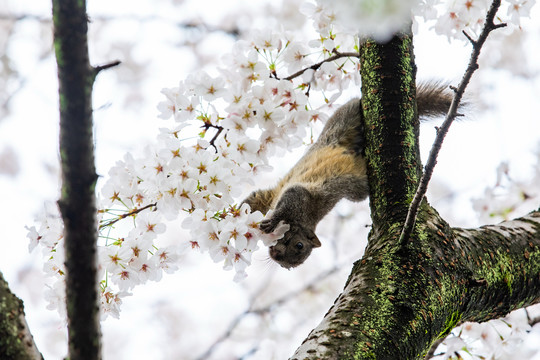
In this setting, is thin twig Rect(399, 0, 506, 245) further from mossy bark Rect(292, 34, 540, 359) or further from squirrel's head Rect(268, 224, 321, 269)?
squirrel's head Rect(268, 224, 321, 269)

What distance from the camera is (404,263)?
5.95ft

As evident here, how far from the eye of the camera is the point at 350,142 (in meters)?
3.53

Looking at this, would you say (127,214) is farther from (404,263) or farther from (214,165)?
(404,263)

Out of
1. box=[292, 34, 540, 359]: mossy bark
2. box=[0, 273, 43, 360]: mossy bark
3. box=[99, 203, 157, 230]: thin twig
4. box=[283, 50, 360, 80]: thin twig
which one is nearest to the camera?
box=[0, 273, 43, 360]: mossy bark

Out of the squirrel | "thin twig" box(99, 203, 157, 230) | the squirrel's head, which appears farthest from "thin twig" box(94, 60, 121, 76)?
the squirrel's head

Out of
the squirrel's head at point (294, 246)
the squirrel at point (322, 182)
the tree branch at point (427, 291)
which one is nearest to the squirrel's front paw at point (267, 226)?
the squirrel at point (322, 182)

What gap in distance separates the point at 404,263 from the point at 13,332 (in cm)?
121

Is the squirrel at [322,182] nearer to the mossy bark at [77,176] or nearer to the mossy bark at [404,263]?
the mossy bark at [404,263]

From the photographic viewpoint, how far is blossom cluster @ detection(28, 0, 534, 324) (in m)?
2.14

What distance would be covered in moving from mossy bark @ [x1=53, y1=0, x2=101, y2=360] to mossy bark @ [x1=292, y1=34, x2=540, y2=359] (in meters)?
A: 0.63

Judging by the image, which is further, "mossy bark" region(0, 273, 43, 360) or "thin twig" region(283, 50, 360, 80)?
"thin twig" region(283, 50, 360, 80)

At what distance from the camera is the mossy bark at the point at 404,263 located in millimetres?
1606

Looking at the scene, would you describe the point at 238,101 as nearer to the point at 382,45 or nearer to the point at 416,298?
the point at 382,45

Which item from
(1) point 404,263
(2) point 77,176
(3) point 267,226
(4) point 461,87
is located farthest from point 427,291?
(3) point 267,226
